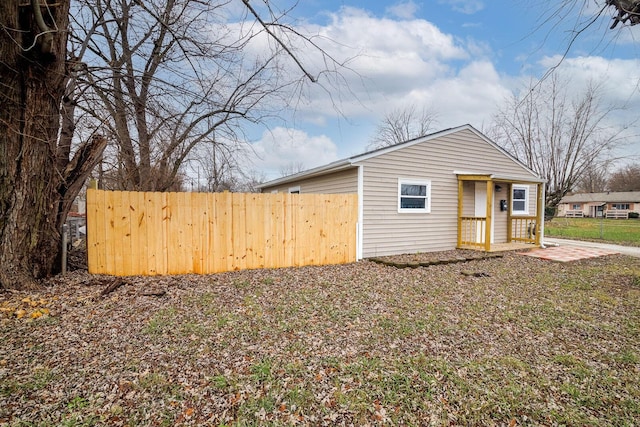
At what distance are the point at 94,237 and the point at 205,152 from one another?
14.8ft

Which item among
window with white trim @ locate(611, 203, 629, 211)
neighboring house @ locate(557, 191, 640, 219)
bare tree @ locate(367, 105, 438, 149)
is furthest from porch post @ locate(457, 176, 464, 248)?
window with white trim @ locate(611, 203, 629, 211)

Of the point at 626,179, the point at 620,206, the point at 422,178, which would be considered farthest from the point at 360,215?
the point at 626,179

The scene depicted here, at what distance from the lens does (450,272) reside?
685 cm

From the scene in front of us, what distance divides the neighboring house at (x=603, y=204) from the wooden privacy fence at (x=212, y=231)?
136ft

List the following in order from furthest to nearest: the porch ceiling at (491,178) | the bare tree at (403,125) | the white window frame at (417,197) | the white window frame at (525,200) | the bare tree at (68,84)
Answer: the bare tree at (403,125) < the white window frame at (525,200) < the porch ceiling at (491,178) < the white window frame at (417,197) < the bare tree at (68,84)

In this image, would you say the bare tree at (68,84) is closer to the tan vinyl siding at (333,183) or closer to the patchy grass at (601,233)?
the tan vinyl siding at (333,183)

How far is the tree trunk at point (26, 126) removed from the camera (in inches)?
153

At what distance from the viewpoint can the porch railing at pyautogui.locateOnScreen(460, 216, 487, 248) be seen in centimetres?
1005

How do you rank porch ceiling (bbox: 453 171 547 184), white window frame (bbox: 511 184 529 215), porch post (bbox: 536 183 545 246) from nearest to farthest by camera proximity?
porch ceiling (bbox: 453 171 547 184), porch post (bbox: 536 183 545 246), white window frame (bbox: 511 184 529 215)

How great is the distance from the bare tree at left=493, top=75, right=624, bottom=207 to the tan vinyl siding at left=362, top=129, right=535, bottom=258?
11.0 meters

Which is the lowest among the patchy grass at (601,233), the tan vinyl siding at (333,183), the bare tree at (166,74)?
the patchy grass at (601,233)

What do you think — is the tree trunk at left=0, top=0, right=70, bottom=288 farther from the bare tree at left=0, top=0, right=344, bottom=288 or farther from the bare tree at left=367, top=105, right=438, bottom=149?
the bare tree at left=367, top=105, right=438, bottom=149

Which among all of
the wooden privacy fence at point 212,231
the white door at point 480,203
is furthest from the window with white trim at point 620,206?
the wooden privacy fence at point 212,231

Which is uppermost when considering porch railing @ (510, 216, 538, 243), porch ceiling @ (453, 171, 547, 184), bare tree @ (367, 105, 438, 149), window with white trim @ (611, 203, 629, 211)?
bare tree @ (367, 105, 438, 149)
